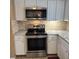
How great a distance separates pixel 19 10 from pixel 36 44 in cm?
138

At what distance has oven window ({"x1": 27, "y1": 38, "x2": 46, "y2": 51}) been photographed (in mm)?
5207

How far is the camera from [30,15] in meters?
5.25

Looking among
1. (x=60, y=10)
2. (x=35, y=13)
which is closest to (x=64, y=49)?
(x=35, y=13)

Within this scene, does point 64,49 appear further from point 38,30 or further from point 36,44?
point 38,30

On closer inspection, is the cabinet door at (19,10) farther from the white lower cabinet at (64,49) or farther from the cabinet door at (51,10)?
the white lower cabinet at (64,49)

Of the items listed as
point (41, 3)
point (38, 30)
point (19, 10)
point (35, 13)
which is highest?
point (41, 3)

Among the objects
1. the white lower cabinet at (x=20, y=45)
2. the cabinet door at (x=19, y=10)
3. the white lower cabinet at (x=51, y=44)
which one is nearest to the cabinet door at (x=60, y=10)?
the white lower cabinet at (x=51, y=44)

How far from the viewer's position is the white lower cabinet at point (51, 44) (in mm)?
5183

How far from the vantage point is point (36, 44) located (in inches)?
206

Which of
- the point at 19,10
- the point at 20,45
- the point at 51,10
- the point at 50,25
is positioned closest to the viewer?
the point at 20,45

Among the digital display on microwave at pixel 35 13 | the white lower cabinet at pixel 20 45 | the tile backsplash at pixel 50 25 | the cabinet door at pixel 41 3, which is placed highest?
the cabinet door at pixel 41 3

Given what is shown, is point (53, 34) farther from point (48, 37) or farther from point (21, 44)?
point (21, 44)

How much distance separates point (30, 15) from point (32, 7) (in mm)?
320

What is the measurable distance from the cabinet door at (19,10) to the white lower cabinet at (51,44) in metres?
1.27
